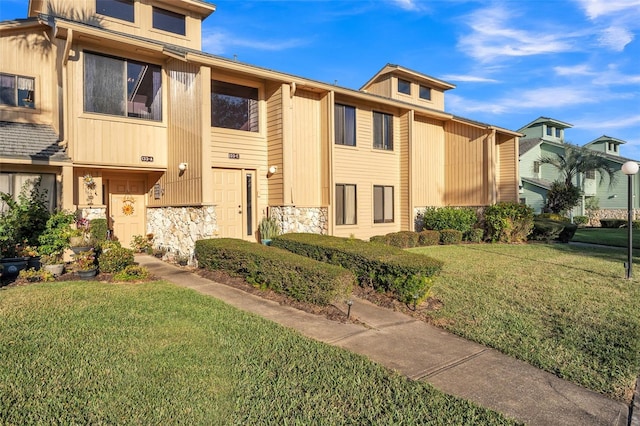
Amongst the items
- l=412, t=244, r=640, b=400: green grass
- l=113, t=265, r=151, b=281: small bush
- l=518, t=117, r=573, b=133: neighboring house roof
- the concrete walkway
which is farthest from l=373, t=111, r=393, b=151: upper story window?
l=518, t=117, r=573, b=133: neighboring house roof

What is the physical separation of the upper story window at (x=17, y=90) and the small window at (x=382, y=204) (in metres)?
11.5

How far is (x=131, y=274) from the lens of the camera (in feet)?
26.1

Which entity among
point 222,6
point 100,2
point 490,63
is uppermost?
point 222,6

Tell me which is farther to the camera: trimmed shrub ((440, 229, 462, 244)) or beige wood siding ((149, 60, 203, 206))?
trimmed shrub ((440, 229, 462, 244))

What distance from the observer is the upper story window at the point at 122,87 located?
396 inches

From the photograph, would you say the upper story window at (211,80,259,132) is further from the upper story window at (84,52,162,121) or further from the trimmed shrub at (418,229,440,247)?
the trimmed shrub at (418,229,440,247)

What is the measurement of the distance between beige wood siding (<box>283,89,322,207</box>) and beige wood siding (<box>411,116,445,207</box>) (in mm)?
4744

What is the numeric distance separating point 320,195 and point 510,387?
9.84 meters

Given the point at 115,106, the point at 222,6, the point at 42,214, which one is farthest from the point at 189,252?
the point at 222,6

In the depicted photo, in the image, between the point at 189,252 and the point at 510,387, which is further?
the point at 189,252

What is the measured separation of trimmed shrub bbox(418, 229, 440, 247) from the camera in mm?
14305

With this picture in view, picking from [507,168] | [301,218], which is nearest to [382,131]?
[301,218]

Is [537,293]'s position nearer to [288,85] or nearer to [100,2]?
[288,85]

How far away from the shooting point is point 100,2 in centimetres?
1217
